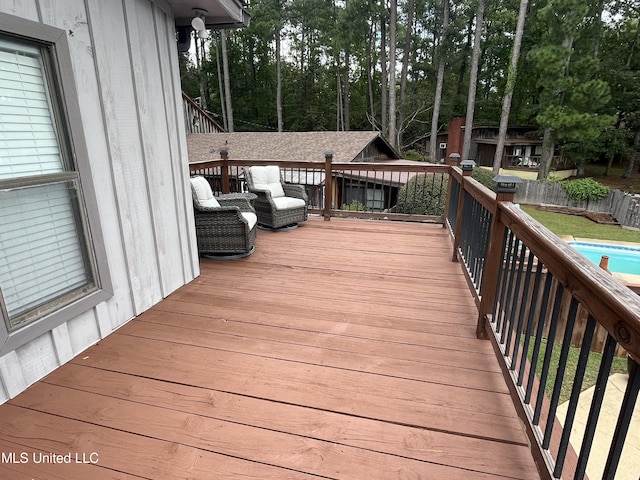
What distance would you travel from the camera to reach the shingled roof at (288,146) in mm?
14008

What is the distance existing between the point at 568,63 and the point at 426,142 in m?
11.4

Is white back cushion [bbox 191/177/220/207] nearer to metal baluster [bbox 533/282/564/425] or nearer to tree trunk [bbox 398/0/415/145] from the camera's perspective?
metal baluster [bbox 533/282/564/425]

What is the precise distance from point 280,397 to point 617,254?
12555mm

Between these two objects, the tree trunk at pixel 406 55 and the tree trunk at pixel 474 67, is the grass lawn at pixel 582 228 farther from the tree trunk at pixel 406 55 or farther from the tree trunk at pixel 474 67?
the tree trunk at pixel 406 55

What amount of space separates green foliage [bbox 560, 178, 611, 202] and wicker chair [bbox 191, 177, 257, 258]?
56.1ft

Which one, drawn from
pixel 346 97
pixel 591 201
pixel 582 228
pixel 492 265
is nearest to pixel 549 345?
pixel 492 265

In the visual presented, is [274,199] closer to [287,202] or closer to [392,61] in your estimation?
[287,202]

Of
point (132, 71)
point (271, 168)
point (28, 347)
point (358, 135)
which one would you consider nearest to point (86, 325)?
point (28, 347)

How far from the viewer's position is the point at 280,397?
6.04 feet

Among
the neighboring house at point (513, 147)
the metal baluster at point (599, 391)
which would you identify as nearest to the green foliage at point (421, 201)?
the metal baluster at point (599, 391)

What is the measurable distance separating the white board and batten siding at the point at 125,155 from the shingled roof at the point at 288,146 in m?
10.9

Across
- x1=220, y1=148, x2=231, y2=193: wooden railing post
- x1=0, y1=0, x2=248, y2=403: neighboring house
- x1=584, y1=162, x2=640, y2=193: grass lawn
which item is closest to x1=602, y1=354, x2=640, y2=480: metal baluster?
x1=0, y1=0, x2=248, y2=403: neighboring house

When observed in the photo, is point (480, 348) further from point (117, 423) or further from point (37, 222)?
point (37, 222)

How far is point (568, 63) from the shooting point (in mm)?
16234
